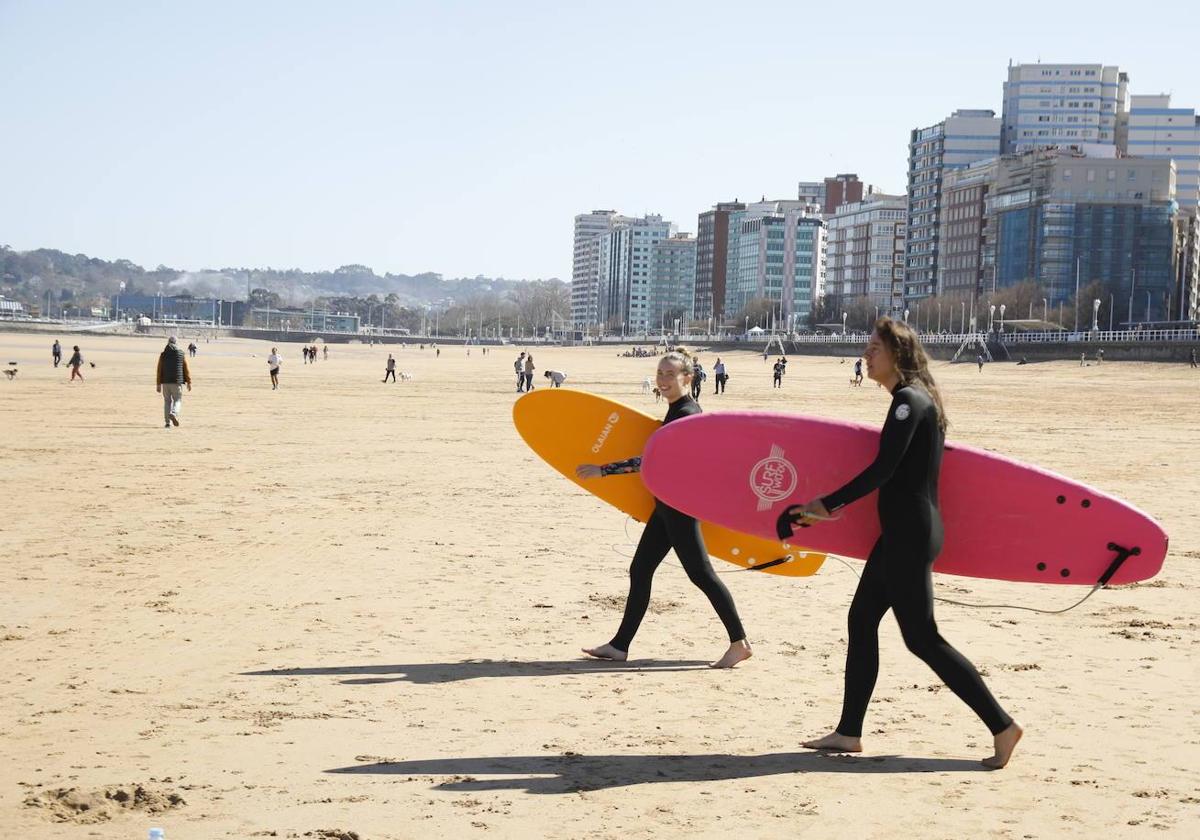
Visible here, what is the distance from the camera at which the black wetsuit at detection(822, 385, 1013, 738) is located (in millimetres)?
5207

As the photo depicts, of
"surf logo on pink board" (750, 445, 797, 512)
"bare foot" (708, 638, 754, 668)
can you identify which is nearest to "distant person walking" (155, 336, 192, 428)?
"bare foot" (708, 638, 754, 668)

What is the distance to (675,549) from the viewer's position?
6809 millimetres

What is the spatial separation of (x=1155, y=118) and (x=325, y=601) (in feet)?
597

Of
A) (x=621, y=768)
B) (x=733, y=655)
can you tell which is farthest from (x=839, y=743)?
(x=733, y=655)

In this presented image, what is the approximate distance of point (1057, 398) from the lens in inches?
1726

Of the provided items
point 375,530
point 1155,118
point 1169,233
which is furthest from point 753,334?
point 375,530

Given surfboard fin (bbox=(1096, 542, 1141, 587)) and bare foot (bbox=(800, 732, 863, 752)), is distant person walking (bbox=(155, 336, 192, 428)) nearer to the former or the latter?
bare foot (bbox=(800, 732, 863, 752))

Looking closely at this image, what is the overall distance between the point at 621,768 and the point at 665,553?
67.2 inches

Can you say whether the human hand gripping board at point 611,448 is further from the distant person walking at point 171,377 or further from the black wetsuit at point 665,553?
the distant person walking at point 171,377

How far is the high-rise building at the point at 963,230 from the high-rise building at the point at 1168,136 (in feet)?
107

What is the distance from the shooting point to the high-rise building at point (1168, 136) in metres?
171

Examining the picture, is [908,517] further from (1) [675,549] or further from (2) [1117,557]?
(1) [675,549]

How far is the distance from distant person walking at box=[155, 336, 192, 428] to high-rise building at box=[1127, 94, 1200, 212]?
168 metres

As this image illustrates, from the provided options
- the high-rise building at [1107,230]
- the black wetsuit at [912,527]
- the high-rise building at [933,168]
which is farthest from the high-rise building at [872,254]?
the black wetsuit at [912,527]
